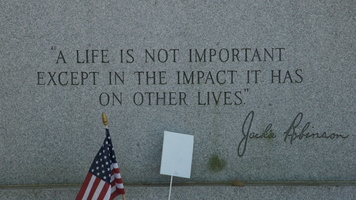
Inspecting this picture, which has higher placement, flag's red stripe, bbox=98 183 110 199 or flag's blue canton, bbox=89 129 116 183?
flag's blue canton, bbox=89 129 116 183

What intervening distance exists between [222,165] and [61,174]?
5.60ft

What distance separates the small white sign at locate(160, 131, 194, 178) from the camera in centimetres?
631

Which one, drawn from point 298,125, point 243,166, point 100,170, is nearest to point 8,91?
point 100,170

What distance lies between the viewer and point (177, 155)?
6.32m

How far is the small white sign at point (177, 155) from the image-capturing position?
6.31 meters

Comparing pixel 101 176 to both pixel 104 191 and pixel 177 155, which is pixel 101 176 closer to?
pixel 104 191

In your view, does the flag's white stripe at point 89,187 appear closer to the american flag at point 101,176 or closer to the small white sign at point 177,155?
the american flag at point 101,176

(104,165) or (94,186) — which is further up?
(104,165)

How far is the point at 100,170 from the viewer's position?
222 inches
